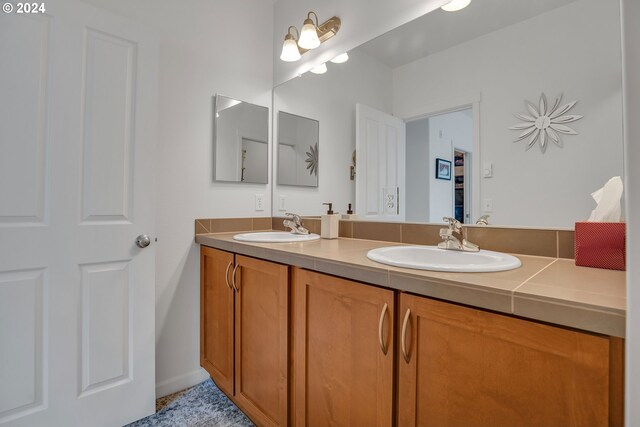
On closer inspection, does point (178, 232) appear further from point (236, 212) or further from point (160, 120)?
point (160, 120)

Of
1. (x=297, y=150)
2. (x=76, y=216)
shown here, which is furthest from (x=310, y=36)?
(x=76, y=216)

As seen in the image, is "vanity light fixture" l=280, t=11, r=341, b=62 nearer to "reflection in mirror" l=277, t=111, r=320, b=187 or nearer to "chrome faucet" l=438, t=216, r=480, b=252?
"reflection in mirror" l=277, t=111, r=320, b=187

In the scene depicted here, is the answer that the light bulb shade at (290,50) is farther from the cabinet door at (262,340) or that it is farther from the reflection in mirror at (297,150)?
the cabinet door at (262,340)

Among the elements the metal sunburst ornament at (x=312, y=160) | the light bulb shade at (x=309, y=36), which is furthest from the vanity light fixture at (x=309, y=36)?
the metal sunburst ornament at (x=312, y=160)

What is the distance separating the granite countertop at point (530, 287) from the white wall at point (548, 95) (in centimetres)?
22

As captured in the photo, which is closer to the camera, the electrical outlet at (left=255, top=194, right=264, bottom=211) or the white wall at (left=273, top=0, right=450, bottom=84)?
the white wall at (left=273, top=0, right=450, bottom=84)

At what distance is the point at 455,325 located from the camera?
29.3 inches

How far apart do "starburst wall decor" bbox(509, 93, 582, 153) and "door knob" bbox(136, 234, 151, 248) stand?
1.65m

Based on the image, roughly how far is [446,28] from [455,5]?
0.29 feet

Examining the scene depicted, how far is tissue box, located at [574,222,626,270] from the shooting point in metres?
0.87

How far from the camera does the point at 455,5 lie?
4.37 feet

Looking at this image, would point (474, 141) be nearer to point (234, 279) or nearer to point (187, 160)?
point (234, 279)

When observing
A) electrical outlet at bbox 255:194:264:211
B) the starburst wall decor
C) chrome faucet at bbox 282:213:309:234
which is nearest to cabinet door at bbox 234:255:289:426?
chrome faucet at bbox 282:213:309:234

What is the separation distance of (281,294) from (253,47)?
1.75m
